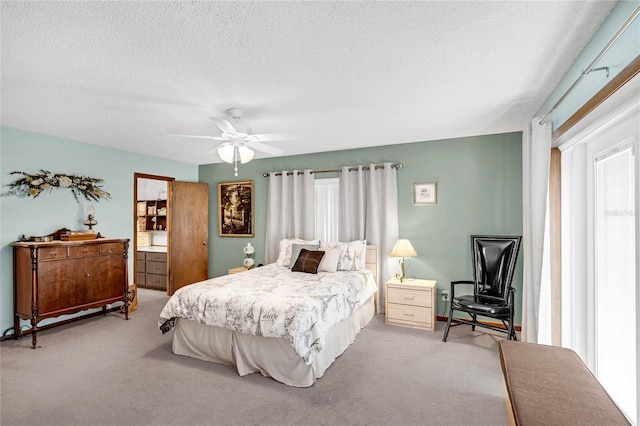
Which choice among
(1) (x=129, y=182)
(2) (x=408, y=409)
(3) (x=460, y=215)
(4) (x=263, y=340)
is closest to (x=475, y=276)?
(3) (x=460, y=215)

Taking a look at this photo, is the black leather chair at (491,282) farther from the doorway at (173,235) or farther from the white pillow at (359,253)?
the doorway at (173,235)

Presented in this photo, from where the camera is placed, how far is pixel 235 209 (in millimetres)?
5992

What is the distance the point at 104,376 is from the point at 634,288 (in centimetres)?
394

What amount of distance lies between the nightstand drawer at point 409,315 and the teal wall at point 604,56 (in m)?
2.50

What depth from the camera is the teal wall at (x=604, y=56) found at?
1477 mm

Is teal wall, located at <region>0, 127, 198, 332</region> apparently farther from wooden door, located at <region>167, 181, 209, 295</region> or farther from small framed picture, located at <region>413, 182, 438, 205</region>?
small framed picture, located at <region>413, 182, 438, 205</region>

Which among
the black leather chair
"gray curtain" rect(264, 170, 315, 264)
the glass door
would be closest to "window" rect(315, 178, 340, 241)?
"gray curtain" rect(264, 170, 315, 264)

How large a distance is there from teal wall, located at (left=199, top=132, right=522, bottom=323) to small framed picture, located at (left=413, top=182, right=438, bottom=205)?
6cm

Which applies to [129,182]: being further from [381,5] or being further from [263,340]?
[381,5]

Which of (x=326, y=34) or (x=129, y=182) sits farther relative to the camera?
(x=129, y=182)

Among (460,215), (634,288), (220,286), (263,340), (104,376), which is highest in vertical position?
(460,215)

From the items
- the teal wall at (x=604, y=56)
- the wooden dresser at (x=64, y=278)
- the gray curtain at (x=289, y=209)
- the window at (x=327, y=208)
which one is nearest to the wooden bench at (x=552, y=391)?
the teal wall at (x=604, y=56)

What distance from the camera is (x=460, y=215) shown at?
14.0 ft

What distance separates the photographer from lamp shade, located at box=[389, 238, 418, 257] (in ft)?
13.6
